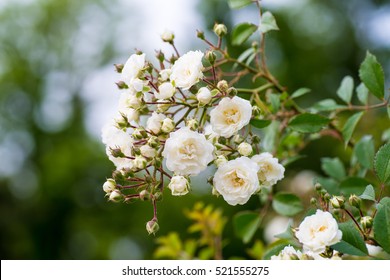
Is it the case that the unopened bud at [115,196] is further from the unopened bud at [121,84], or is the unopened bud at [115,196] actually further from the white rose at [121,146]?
the unopened bud at [121,84]

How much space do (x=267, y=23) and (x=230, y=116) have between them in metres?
0.34

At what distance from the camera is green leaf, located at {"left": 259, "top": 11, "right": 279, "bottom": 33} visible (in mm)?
1039

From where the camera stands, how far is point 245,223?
50.4 inches

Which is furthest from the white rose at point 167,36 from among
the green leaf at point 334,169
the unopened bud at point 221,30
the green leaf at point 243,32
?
the green leaf at point 334,169

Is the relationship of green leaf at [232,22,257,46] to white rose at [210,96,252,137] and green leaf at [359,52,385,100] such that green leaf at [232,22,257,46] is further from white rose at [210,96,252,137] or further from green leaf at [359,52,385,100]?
white rose at [210,96,252,137]

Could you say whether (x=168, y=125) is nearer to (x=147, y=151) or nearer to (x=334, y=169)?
(x=147, y=151)

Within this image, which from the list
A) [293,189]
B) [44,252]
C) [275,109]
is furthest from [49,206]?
[275,109]

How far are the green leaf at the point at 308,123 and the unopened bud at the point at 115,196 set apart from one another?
34cm

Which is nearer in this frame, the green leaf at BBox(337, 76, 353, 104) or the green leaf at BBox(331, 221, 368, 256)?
the green leaf at BBox(331, 221, 368, 256)

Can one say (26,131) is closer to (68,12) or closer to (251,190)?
(68,12)

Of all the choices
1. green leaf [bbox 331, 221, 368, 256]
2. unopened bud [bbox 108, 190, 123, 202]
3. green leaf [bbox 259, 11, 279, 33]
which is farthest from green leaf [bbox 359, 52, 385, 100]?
unopened bud [bbox 108, 190, 123, 202]

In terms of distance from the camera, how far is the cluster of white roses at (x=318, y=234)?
693 mm

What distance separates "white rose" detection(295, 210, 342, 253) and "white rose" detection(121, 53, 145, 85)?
1.17 ft

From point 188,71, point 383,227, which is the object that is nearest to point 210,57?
point 188,71
